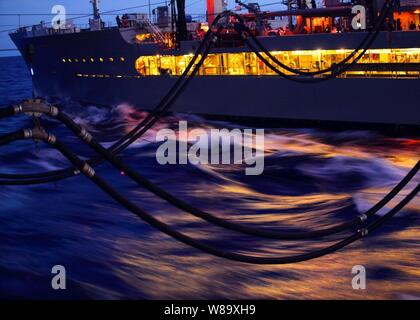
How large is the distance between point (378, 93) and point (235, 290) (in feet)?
42.4

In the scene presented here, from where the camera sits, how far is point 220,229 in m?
12.2

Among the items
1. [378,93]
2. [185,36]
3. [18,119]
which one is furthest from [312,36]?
[18,119]

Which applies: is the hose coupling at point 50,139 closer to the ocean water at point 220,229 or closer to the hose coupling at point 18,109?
the hose coupling at point 18,109

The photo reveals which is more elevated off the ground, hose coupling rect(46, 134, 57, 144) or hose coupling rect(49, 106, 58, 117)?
hose coupling rect(49, 106, 58, 117)

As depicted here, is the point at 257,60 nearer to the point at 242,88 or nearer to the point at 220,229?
the point at 242,88

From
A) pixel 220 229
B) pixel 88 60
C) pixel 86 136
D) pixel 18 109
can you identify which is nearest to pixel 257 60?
pixel 88 60

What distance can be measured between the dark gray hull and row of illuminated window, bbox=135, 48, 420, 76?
0.30m

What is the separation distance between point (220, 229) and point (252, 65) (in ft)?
41.7

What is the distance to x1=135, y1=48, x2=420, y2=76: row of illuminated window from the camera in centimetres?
2038

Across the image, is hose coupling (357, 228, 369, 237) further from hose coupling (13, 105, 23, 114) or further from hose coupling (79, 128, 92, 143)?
hose coupling (13, 105, 23, 114)

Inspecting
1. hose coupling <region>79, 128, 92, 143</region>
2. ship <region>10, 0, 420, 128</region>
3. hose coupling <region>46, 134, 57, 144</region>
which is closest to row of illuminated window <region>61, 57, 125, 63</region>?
ship <region>10, 0, 420, 128</region>

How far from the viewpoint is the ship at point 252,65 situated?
20.0 m

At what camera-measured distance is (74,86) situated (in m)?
31.8

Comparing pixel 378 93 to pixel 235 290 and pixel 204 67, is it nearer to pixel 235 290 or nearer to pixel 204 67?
pixel 204 67
